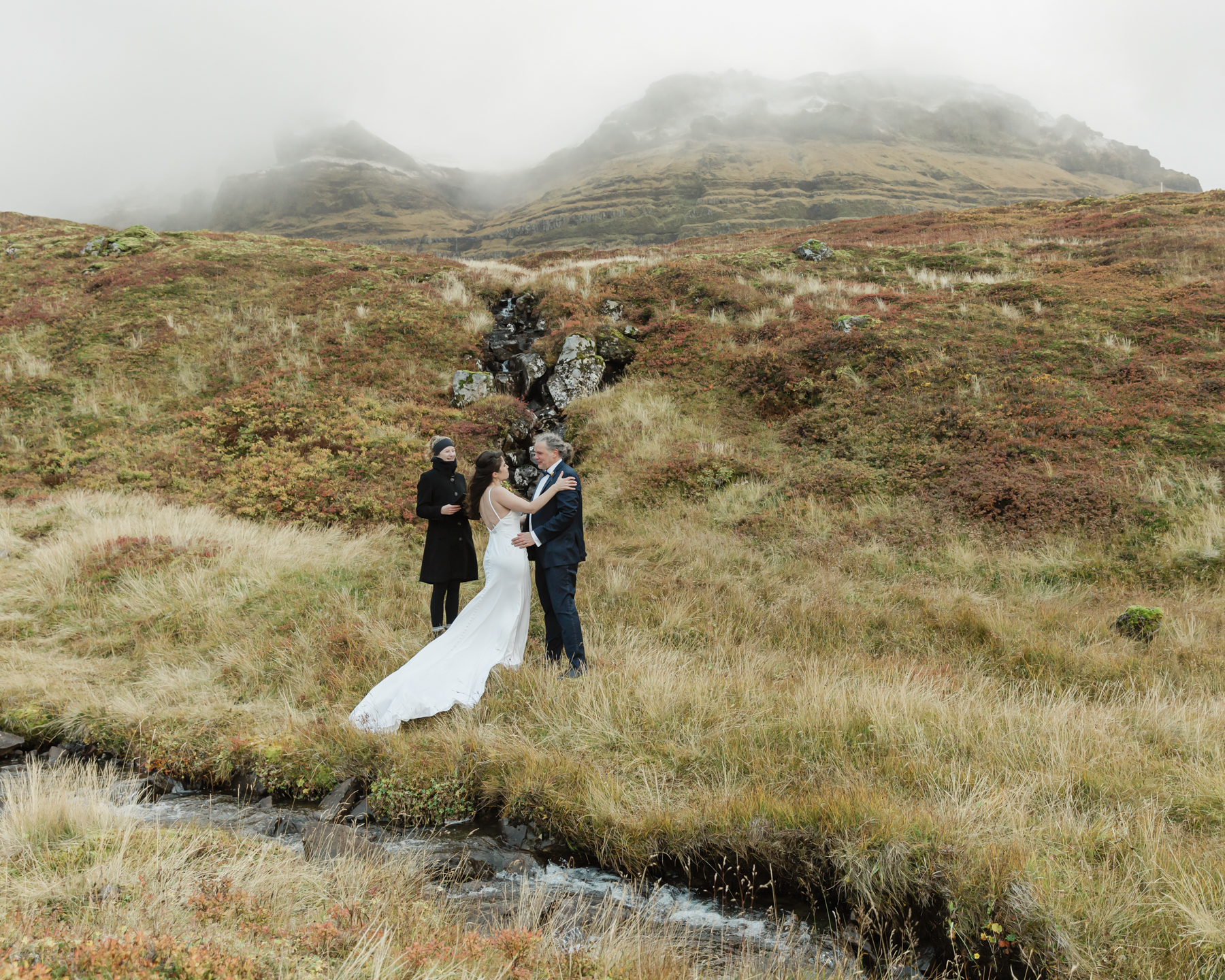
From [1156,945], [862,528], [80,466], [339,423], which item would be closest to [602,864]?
[1156,945]

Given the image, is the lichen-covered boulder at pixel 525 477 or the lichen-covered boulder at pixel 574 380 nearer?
the lichen-covered boulder at pixel 525 477

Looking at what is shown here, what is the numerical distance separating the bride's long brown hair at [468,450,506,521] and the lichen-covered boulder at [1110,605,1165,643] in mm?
7523

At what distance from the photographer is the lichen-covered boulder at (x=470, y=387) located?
55.6 feet

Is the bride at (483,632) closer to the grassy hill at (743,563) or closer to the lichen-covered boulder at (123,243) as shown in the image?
the grassy hill at (743,563)

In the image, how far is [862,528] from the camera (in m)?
10.3

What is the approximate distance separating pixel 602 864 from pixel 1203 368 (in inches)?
625

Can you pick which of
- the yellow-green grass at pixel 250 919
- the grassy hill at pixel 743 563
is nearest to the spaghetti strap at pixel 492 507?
the grassy hill at pixel 743 563

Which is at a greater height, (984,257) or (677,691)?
(984,257)

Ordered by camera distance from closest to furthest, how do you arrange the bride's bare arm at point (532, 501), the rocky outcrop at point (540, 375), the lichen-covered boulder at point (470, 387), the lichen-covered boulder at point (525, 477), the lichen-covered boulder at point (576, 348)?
the bride's bare arm at point (532, 501) → the lichen-covered boulder at point (525, 477) → the rocky outcrop at point (540, 375) → the lichen-covered boulder at point (470, 387) → the lichen-covered boulder at point (576, 348)

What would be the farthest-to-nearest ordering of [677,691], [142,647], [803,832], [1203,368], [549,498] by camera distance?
[1203,368] → [142,647] → [549,498] → [677,691] → [803,832]

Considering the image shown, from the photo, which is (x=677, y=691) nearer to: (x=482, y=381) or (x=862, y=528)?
(x=862, y=528)

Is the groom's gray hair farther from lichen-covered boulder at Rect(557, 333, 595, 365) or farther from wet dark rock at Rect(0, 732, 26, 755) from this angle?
lichen-covered boulder at Rect(557, 333, 595, 365)

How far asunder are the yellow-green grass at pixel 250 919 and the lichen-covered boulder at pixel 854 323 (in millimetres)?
15847

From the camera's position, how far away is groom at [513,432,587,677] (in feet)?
21.0
